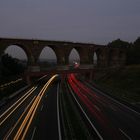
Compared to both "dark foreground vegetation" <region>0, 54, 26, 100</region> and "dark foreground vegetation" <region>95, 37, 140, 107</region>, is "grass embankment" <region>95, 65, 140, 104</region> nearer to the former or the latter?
"dark foreground vegetation" <region>95, 37, 140, 107</region>

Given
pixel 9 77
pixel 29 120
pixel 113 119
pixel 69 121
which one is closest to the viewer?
pixel 69 121

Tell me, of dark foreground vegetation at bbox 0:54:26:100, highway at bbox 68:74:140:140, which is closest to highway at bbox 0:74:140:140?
highway at bbox 68:74:140:140

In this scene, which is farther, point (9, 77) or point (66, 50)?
point (66, 50)

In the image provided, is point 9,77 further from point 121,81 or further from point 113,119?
point 113,119

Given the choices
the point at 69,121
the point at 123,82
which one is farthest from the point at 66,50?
the point at 69,121

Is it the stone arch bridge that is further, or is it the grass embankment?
the stone arch bridge

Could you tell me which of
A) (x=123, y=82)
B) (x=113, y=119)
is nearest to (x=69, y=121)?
(x=113, y=119)

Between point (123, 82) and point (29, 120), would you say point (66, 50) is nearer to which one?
point (123, 82)

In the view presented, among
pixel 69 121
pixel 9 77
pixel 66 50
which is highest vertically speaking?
pixel 66 50

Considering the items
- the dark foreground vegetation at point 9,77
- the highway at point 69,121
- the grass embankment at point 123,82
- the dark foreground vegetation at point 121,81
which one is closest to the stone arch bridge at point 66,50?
the dark foreground vegetation at point 9,77

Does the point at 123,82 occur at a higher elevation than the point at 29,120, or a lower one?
lower

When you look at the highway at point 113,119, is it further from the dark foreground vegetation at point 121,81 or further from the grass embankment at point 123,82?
the grass embankment at point 123,82

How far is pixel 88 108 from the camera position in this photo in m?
42.9

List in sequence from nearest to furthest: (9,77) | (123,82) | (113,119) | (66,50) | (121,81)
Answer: (113,119)
(9,77)
(123,82)
(121,81)
(66,50)
